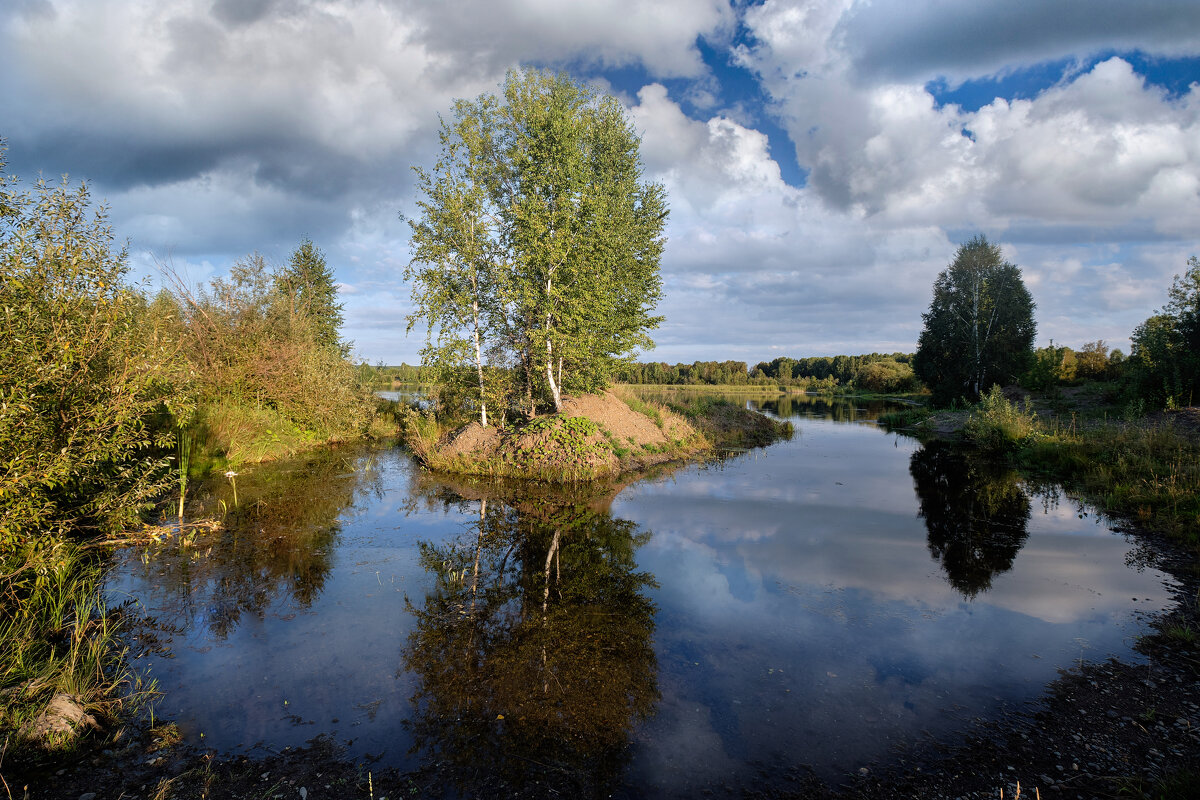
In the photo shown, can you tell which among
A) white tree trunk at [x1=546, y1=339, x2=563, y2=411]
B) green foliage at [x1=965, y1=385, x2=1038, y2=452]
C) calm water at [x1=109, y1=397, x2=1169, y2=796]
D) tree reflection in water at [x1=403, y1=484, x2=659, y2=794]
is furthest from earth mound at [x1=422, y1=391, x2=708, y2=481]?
green foliage at [x1=965, y1=385, x2=1038, y2=452]

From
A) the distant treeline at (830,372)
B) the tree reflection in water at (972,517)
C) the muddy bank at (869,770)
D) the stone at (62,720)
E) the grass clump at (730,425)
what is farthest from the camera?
the distant treeline at (830,372)

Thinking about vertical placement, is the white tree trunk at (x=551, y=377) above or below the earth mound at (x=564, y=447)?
above

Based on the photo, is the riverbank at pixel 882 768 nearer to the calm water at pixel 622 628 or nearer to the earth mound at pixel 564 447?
the calm water at pixel 622 628

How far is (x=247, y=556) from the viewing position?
912cm

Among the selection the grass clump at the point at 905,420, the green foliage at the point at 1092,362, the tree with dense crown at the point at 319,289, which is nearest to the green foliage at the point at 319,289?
the tree with dense crown at the point at 319,289

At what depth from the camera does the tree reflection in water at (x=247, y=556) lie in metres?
7.24

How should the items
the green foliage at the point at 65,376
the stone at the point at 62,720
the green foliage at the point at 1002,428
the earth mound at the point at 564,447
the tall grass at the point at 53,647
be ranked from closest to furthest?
the stone at the point at 62,720
the tall grass at the point at 53,647
the green foliage at the point at 65,376
the earth mound at the point at 564,447
the green foliage at the point at 1002,428

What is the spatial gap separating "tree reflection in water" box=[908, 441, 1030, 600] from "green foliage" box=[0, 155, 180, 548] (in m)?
12.8

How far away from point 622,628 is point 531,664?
4.79 ft

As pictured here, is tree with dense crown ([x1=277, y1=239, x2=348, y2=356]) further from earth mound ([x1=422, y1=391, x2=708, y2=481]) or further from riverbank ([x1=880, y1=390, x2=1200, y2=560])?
riverbank ([x1=880, y1=390, x2=1200, y2=560])

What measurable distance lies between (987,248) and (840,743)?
46025 mm

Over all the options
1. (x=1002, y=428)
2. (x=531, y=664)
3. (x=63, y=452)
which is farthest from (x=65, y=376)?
(x=1002, y=428)

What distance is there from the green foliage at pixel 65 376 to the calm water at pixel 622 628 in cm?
182

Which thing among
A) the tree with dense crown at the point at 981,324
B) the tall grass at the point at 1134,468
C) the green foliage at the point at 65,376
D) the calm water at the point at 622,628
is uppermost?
the tree with dense crown at the point at 981,324
